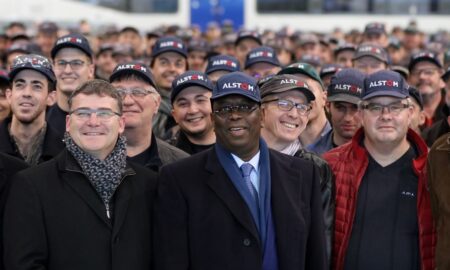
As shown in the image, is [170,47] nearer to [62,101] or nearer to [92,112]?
[62,101]

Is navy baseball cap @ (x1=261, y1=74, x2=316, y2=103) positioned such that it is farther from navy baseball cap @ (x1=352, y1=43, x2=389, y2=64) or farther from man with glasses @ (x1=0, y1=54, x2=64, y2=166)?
navy baseball cap @ (x1=352, y1=43, x2=389, y2=64)

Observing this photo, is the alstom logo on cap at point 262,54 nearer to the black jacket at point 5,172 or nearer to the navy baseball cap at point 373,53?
the navy baseball cap at point 373,53

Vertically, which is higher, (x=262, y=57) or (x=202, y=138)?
(x=262, y=57)

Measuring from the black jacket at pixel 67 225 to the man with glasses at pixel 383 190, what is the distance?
4.43ft

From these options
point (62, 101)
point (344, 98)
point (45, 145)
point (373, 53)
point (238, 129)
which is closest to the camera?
point (238, 129)

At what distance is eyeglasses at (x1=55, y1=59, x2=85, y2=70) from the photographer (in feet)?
25.5

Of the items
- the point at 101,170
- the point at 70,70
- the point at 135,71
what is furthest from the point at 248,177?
the point at 70,70

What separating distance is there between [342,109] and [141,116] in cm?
178

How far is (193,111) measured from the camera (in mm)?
6812

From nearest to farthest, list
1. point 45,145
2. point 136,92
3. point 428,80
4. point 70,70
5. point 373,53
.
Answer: point 45,145 → point 136,92 → point 70,70 → point 373,53 → point 428,80

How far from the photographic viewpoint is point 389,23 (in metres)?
30.4

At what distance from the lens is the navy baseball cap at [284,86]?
5.94 meters

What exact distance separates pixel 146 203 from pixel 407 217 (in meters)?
1.63

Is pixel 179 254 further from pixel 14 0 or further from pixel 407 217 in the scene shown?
pixel 14 0
